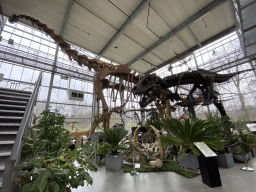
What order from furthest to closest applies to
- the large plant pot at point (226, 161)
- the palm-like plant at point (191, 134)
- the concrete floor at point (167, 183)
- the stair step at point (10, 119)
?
the large plant pot at point (226, 161), the palm-like plant at point (191, 134), the stair step at point (10, 119), the concrete floor at point (167, 183)

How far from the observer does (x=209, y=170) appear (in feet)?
6.65

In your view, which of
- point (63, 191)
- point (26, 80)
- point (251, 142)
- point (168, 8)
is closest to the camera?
point (63, 191)

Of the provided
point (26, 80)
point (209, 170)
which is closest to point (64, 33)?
point (26, 80)

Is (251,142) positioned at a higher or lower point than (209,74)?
lower

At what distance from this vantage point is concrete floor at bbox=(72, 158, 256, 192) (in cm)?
197

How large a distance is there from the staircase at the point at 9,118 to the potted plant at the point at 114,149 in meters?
2.02

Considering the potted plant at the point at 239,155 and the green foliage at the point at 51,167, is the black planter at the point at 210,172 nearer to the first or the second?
the potted plant at the point at 239,155

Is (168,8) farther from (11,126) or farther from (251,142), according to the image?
(11,126)

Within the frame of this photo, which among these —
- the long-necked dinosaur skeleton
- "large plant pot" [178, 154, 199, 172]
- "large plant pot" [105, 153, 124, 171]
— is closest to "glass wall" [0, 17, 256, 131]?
the long-necked dinosaur skeleton

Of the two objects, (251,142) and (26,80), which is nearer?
(251,142)

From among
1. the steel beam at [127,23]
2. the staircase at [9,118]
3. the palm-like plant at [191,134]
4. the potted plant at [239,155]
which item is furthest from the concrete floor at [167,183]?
the steel beam at [127,23]

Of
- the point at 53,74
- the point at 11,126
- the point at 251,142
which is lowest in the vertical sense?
the point at 251,142

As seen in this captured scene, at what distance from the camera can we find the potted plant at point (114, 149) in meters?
3.02

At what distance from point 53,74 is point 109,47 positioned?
16.5ft
